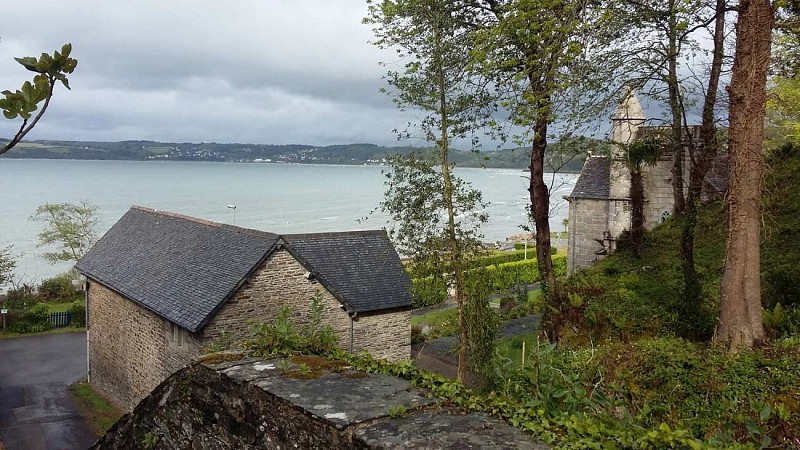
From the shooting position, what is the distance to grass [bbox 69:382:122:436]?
2166 centimetres

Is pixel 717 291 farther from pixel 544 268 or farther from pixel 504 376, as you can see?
pixel 504 376

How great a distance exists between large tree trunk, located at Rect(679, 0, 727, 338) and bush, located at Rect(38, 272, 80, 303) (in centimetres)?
4201

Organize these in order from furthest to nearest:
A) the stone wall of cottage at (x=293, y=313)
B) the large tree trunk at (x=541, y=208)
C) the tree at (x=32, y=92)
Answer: the stone wall of cottage at (x=293, y=313)
the large tree trunk at (x=541, y=208)
the tree at (x=32, y=92)

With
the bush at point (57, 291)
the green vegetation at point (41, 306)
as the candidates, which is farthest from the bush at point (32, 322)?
the bush at point (57, 291)

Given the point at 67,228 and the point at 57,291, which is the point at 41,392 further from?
the point at 67,228

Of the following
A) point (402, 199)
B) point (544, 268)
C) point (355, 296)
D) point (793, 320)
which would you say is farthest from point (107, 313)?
point (793, 320)

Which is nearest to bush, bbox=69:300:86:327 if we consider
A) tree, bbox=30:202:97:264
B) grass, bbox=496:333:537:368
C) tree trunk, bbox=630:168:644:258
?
tree, bbox=30:202:97:264

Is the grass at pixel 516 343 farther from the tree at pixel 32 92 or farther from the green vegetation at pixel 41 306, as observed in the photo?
the green vegetation at pixel 41 306

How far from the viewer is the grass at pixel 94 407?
71.1 feet

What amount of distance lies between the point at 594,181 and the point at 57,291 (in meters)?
36.9

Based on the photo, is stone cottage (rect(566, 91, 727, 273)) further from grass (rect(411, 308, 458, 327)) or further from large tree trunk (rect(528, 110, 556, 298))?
large tree trunk (rect(528, 110, 556, 298))

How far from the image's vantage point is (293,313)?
1953 cm

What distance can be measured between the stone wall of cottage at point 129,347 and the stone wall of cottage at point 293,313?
1182 mm

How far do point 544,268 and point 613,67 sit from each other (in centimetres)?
679
